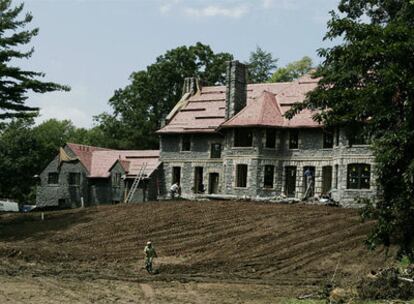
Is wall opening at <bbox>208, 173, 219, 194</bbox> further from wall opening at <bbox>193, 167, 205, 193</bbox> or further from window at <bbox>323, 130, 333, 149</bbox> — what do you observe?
window at <bbox>323, 130, 333, 149</bbox>

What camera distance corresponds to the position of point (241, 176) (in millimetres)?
42250

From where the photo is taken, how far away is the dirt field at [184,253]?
18797 mm

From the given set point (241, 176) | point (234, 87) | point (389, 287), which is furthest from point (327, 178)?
point (389, 287)

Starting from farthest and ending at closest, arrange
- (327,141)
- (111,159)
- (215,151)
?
(111,159)
(215,151)
(327,141)

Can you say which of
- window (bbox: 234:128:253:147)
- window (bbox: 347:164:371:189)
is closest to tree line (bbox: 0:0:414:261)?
window (bbox: 347:164:371:189)

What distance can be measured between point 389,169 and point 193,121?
3277cm

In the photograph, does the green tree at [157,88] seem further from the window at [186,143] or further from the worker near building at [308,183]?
the worker near building at [308,183]

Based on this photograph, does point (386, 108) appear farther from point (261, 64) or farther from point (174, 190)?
point (261, 64)

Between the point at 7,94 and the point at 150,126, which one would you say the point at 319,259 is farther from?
the point at 150,126

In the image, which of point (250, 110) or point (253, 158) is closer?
point (253, 158)

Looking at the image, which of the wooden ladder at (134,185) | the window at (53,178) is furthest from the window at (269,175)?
the window at (53,178)

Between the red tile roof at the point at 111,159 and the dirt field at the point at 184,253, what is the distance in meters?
10.8

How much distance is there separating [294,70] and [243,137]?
31.3 metres

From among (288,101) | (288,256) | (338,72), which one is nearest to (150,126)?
(288,101)
